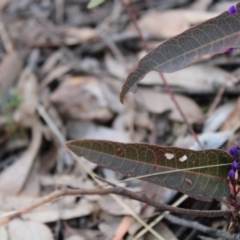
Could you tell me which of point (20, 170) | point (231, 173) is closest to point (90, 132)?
point (20, 170)

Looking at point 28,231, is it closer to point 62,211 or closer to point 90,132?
point 62,211

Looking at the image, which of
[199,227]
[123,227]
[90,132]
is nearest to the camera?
[199,227]

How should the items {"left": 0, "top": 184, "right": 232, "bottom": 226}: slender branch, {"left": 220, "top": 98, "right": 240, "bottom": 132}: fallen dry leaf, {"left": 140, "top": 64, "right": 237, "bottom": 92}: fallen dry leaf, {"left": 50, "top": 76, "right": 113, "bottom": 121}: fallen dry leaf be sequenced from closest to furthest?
{"left": 0, "top": 184, "right": 232, "bottom": 226}: slender branch → {"left": 220, "top": 98, "right": 240, "bottom": 132}: fallen dry leaf → {"left": 140, "top": 64, "right": 237, "bottom": 92}: fallen dry leaf → {"left": 50, "top": 76, "right": 113, "bottom": 121}: fallen dry leaf

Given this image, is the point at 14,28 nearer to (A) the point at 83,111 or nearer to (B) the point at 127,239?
(A) the point at 83,111

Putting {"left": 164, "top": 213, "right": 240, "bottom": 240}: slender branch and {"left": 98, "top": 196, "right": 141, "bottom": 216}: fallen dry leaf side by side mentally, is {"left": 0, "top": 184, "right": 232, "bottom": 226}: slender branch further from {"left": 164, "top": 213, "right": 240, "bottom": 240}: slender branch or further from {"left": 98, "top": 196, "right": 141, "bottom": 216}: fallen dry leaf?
{"left": 98, "top": 196, "right": 141, "bottom": 216}: fallen dry leaf

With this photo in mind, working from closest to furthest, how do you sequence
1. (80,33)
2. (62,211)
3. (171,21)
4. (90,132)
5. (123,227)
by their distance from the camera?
(123,227), (62,211), (90,132), (171,21), (80,33)

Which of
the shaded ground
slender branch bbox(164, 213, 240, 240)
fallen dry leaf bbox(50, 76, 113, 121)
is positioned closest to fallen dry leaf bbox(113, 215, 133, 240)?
the shaded ground
